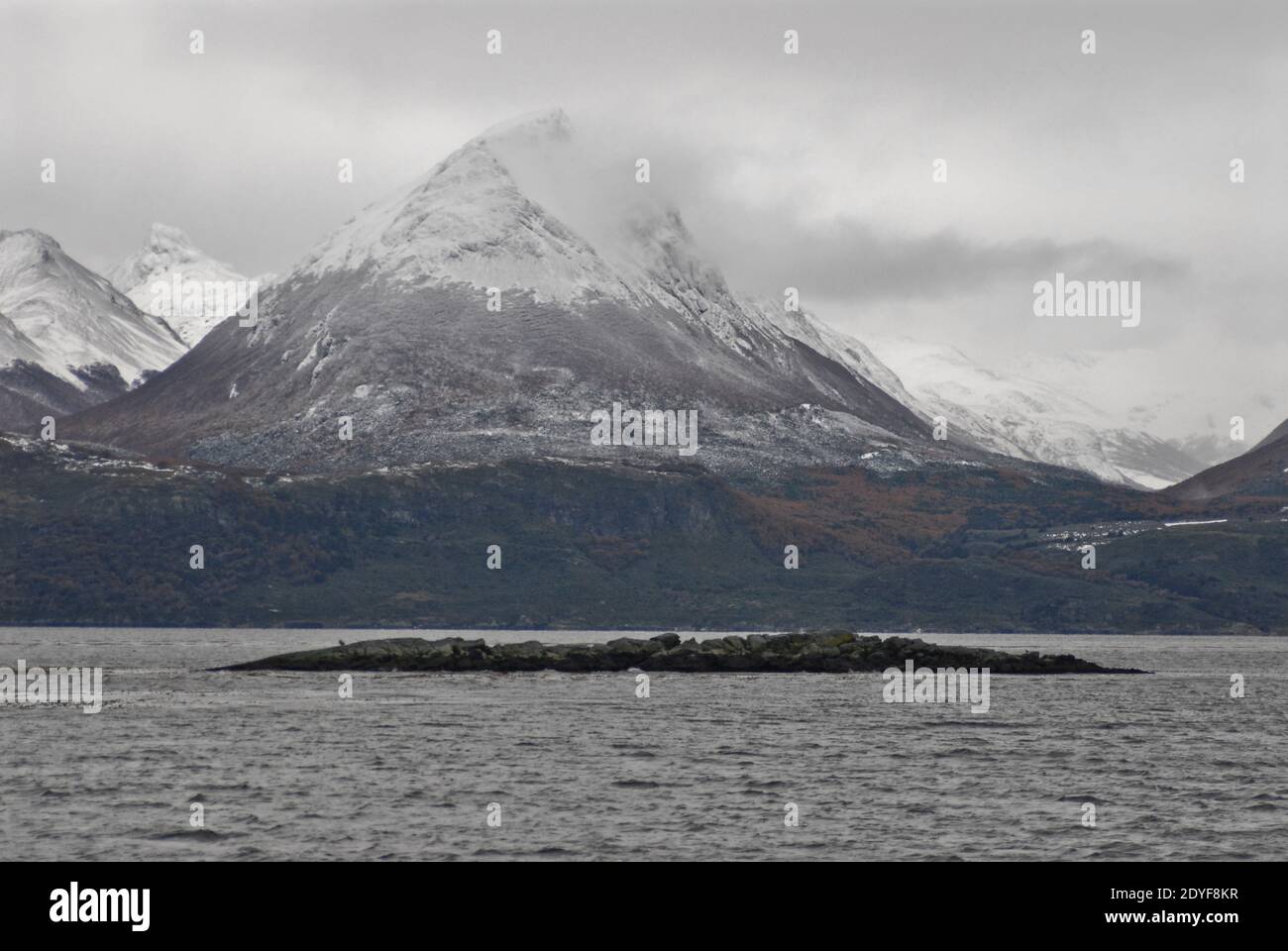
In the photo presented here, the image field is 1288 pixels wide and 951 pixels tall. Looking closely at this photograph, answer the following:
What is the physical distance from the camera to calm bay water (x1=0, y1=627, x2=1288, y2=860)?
68.6 meters

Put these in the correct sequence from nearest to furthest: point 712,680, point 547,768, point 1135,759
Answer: point 547,768 < point 1135,759 < point 712,680

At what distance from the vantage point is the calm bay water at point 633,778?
6862cm

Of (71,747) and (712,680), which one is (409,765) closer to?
(71,747)

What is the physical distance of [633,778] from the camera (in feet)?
292

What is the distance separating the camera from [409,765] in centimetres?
9338

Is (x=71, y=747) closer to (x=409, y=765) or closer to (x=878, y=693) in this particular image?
(x=409, y=765)
